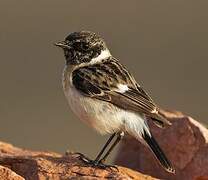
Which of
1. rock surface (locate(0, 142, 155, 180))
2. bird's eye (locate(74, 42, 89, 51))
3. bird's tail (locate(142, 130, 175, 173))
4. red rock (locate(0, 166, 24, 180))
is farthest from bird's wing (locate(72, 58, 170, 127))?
red rock (locate(0, 166, 24, 180))

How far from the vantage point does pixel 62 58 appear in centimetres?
2217

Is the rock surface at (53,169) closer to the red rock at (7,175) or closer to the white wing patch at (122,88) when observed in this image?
the red rock at (7,175)

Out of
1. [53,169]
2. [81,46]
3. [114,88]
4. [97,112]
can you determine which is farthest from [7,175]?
[81,46]

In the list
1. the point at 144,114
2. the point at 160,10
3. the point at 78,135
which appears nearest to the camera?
the point at 144,114

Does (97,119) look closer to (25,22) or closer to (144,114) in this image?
(144,114)

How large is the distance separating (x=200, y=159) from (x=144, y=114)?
0.65 metres

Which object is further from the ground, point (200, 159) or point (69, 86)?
point (69, 86)

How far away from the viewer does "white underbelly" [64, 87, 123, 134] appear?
8281mm

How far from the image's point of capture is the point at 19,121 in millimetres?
18953

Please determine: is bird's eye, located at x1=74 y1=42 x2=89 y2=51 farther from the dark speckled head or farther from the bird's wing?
the bird's wing

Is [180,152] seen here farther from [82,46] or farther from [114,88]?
[82,46]

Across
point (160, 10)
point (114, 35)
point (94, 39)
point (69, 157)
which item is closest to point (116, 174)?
point (69, 157)

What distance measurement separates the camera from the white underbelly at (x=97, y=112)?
8281mm

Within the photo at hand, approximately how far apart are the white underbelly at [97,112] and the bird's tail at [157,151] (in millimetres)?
280
